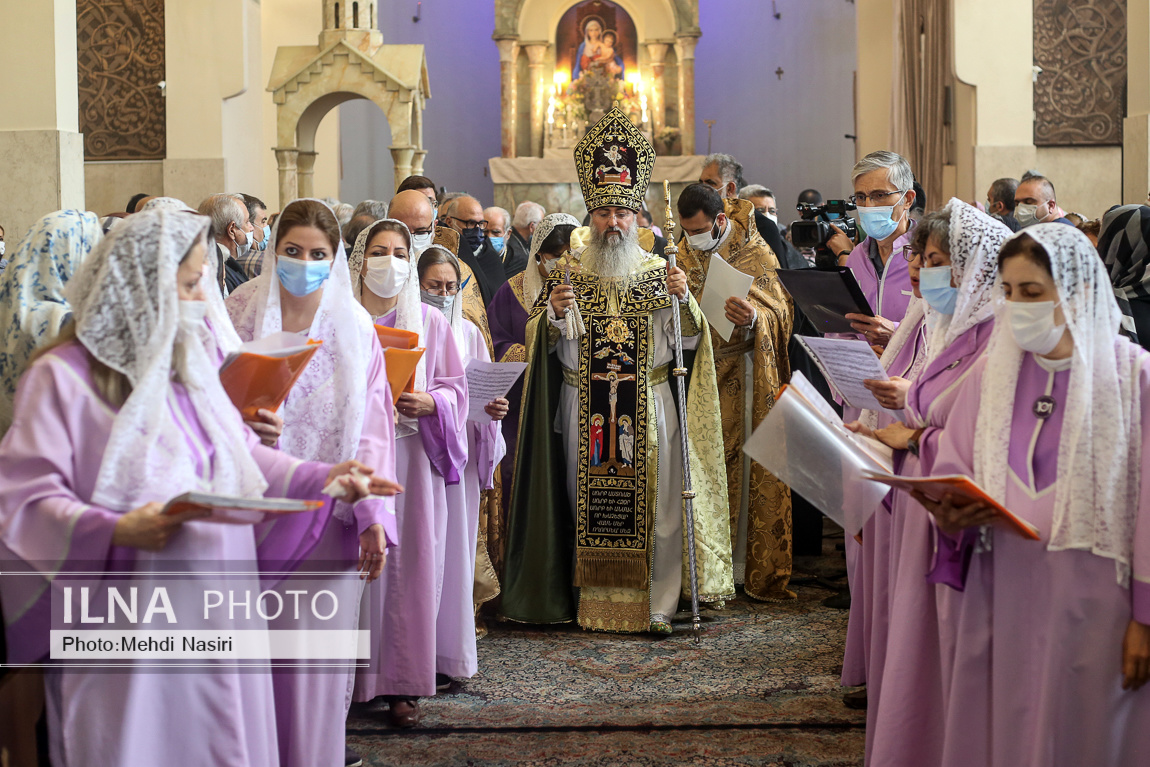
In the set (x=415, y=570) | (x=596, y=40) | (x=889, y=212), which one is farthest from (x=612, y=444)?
(x=596, y=40)

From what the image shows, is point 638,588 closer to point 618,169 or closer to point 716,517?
point 716,517

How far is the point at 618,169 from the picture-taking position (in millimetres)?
4684

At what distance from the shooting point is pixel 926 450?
2.72m

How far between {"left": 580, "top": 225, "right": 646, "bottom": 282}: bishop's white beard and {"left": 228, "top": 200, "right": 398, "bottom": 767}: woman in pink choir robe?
1958 mm

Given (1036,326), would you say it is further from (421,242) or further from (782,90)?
(782,90)

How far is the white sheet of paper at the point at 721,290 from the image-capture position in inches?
186

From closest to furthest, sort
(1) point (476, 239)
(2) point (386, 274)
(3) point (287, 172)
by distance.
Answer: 1. (2) point (386, 274)
2. (1) point (476, 239)
3. (3) point (287, 172)

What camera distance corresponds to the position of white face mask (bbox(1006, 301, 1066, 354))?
230cm

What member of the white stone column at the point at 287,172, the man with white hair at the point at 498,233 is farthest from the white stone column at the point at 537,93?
the man with white hair at the point at 498,233

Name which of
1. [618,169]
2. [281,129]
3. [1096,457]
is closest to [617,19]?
[281,129]

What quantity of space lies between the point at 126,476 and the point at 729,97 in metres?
14.8

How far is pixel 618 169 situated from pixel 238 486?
2.86 m

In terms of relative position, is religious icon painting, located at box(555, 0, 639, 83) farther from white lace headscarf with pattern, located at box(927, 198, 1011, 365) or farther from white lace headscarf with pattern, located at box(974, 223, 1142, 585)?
white lace headscarf with pattern, located at box(974, 223, 1142, 585)

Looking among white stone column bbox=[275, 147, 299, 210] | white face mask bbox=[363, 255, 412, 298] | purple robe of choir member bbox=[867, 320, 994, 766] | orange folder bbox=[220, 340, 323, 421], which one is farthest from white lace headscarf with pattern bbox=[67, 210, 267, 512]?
white stone column bbox=[275, 147, 299, 210]
